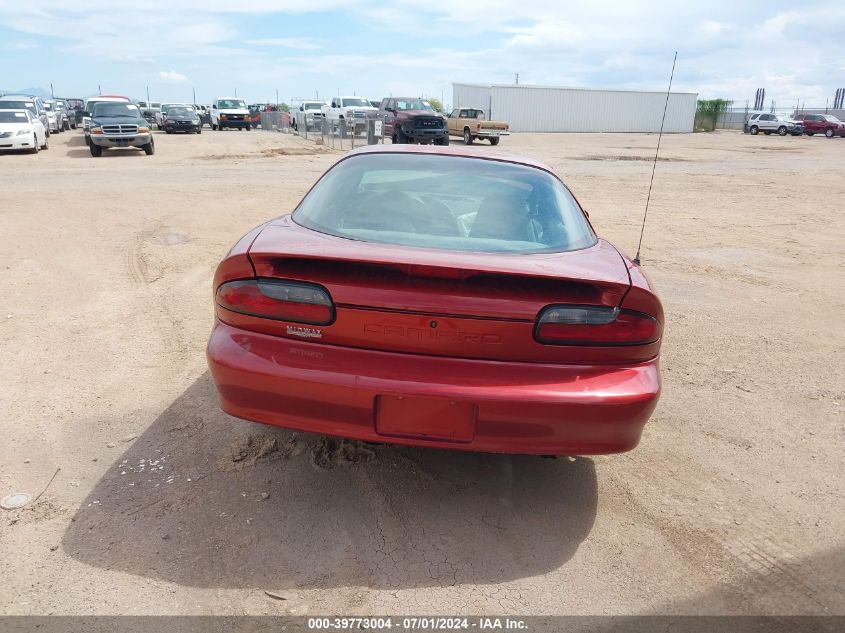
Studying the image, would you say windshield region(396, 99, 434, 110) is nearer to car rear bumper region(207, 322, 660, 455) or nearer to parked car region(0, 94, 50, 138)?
parked car region(0, 94, 50, 138)

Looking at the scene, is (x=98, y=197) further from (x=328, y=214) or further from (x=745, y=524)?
(x=745, y=524)

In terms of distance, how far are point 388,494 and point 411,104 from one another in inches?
1058

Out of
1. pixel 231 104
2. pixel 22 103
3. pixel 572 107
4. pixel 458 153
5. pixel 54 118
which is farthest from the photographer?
pixel 572 107

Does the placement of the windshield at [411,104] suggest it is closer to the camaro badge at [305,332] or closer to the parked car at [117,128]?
the parked car at [117,128]

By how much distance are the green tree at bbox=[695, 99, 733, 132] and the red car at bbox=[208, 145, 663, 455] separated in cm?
6539

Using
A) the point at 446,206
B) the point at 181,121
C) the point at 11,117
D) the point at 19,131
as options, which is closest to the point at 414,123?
the point at 19,131

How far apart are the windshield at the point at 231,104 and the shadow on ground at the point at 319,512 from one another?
138 ft

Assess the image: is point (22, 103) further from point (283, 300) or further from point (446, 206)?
Answer: point (283, 300)

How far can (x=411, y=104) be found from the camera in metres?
28.0

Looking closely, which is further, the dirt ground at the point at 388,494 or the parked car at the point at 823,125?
the parked car at the point at 823,125

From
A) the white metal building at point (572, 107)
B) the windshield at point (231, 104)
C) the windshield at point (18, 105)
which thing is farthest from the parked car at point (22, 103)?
the white metal building at point (572, 107)

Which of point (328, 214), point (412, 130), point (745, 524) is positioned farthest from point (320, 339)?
point (412, 130)

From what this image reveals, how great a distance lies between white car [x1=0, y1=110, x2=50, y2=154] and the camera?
65.0ft

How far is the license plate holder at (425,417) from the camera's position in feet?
8.20
